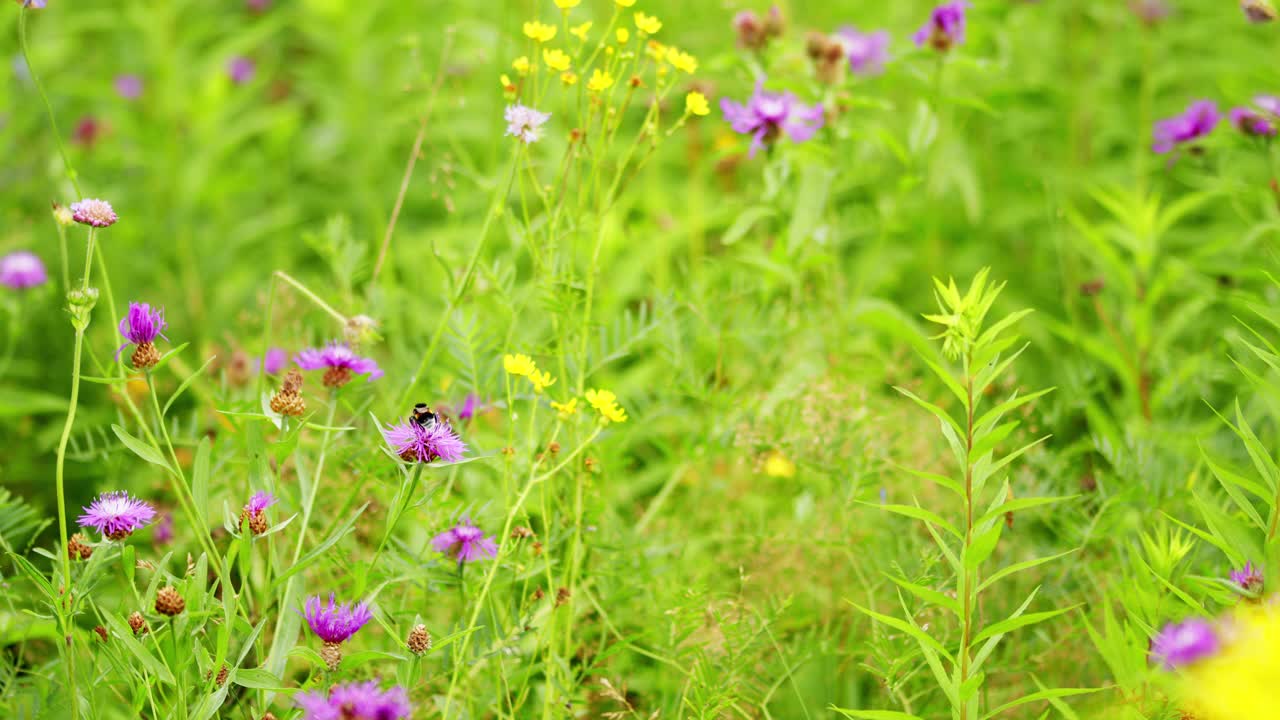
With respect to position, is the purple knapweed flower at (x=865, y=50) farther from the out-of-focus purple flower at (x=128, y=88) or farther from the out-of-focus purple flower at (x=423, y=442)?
the out-of-focus purple flower at (x=128, y=88)

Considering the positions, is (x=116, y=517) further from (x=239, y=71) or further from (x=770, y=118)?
(x=239, y=71)

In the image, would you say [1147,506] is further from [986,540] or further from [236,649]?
[236,649]

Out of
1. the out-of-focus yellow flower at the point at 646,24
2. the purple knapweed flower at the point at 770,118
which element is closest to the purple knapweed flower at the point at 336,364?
the out-of-focus yellow flower at the point at 646,24

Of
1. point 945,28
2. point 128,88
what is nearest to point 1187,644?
point 945,28

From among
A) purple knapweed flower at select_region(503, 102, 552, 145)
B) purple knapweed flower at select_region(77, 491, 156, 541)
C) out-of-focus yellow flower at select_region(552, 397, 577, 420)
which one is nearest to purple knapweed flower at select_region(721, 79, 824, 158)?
purple knapweed flower at select_region(503, 102, 552, 145)

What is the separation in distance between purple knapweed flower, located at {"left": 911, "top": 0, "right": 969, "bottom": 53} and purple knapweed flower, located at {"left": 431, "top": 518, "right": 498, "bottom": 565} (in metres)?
1.27

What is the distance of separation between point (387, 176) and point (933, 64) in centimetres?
164

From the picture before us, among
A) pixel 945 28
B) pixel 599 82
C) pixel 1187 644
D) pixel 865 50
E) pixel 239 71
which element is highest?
pixel 599 82

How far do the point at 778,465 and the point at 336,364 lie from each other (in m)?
0.71

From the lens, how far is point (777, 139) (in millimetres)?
1941

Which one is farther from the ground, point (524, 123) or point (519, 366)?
point (524, 123)

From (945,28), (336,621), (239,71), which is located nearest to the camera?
(336,621)

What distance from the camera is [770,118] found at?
1.89 meters

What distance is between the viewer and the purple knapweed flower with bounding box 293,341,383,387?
1432 millimetres
